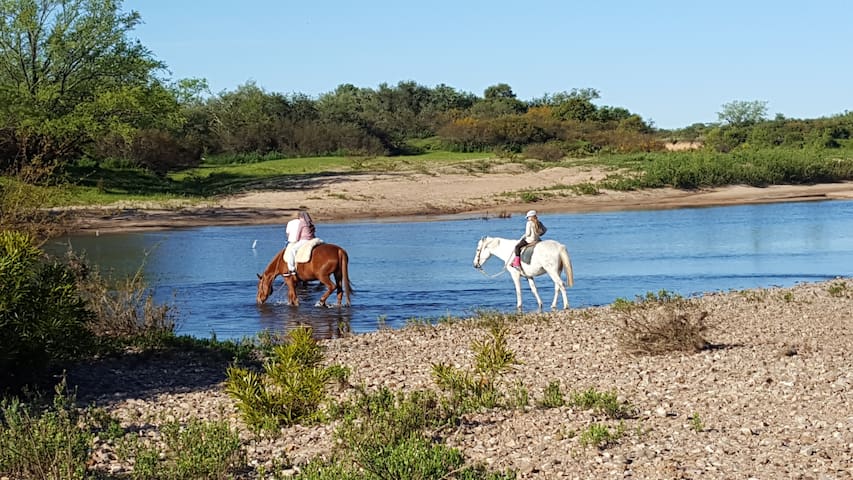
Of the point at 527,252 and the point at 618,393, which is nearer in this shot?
the point at 618,393

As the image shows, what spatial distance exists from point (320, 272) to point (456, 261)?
24.4 feet

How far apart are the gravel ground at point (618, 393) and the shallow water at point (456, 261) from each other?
3355 mm

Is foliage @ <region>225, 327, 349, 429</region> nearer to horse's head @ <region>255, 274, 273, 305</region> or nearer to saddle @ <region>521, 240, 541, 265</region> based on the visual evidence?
saddle @ <region>521, 240, 541, 265</region>

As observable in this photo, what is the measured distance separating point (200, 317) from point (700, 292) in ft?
30.0

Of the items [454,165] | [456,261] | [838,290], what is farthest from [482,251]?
[454,165]

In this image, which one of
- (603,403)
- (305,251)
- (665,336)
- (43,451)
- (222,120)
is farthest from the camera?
(222,120)

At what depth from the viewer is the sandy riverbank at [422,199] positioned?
39.2 m

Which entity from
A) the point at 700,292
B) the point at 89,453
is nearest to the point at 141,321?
the point at 89,453

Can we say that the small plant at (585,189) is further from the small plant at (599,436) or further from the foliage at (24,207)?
the small plant at (599,436)

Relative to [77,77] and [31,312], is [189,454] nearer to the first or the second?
[31,312]

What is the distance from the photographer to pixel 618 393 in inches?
394

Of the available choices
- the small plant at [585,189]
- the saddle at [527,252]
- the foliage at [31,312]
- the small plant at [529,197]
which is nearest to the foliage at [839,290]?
the saddle at [527,252]

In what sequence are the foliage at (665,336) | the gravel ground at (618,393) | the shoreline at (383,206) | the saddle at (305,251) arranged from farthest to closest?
1. the shoreline at (383,206)
2. the saddle at (305,251)
3. the foliage at (665,336)
4. the gravel ground at (618,393)

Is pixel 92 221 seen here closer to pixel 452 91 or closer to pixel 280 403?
pixel 280 403
